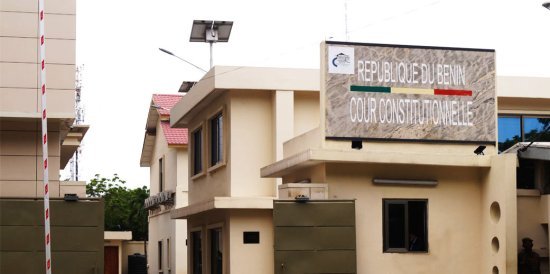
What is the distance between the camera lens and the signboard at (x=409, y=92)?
21.1 m

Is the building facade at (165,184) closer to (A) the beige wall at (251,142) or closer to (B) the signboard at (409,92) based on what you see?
(A) the beige wall at (251,142)

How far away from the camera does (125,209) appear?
62.8m

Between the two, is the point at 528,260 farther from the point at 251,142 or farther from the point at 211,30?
the point at 211,30

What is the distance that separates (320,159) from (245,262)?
5.24 meters

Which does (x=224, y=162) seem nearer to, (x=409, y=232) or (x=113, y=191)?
(x=409, y=232)

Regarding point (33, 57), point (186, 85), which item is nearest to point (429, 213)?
point (33, 57)

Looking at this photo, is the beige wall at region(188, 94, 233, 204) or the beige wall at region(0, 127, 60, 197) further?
the beige wall at region(188, 94, 233, 204)

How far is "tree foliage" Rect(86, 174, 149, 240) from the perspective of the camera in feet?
201

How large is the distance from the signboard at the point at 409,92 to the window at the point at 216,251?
6.76 meters

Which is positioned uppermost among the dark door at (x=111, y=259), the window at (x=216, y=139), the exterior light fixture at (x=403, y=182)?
the window at (x=216, y=139)

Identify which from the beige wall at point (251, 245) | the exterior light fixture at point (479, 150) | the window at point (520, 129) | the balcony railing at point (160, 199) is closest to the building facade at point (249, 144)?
the beige wall at point (251, 245)

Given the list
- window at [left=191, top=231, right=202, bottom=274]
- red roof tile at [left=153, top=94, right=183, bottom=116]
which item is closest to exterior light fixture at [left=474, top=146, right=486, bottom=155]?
window at [left=191, top=231, right=202, bottom=274]

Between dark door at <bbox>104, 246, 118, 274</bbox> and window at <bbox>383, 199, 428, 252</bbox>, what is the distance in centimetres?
2523

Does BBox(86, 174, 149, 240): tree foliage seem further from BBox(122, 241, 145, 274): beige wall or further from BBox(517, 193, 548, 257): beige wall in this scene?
BBox(517, 193, 548, 257): beige wall
